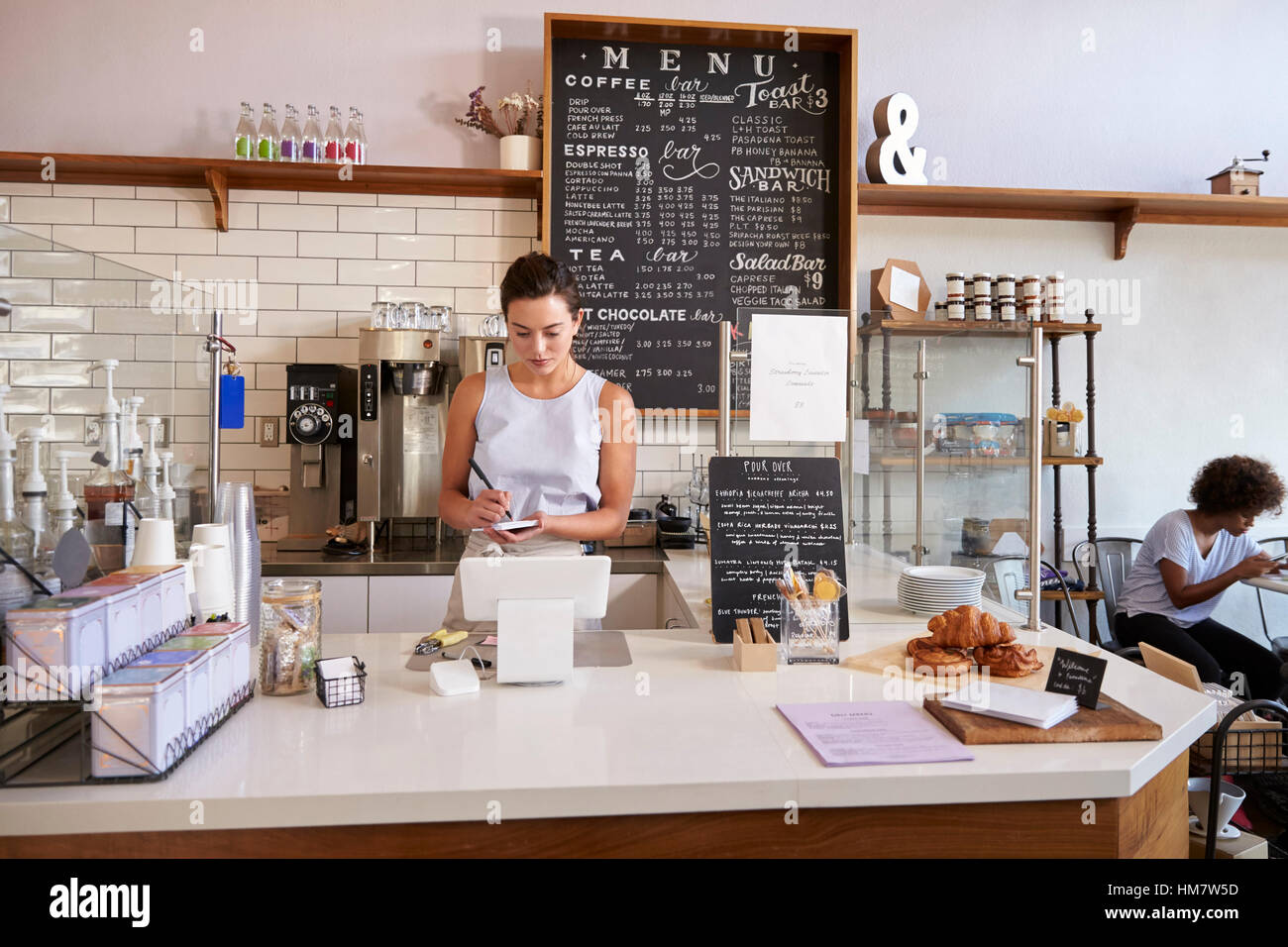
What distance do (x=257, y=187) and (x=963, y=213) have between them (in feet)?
9.88

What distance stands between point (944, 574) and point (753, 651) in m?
0.74

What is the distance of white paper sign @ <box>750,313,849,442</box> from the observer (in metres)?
2.11

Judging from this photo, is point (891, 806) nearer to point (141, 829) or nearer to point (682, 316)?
point (141, 829)

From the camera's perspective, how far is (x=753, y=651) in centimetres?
176

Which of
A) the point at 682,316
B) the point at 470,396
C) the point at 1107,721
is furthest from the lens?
the point at 682,316

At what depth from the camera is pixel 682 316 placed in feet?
12.7

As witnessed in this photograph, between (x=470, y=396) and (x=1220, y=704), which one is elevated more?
(x=470, y=396)

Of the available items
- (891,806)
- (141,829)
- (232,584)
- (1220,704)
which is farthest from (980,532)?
(141,829)

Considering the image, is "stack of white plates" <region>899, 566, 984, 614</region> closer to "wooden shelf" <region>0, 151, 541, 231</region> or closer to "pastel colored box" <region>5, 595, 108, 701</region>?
"pastel colored box" <region>5, 595, 108, 701</region>

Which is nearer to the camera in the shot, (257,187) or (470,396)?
(470,396)

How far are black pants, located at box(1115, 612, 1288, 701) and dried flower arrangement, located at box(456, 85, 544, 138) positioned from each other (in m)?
3.10

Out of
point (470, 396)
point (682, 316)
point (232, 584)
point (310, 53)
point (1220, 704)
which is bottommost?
point (1220, 704)

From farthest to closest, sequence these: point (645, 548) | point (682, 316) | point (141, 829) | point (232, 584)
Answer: point (682, 316)
point (645, 548)
point (232, 584)
point (141, 829)

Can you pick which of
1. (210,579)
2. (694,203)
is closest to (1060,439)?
(694,203)
